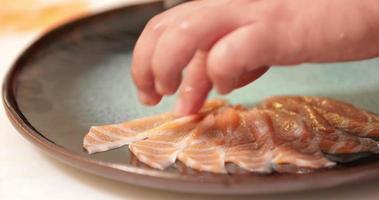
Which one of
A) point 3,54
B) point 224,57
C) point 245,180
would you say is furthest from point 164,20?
point 3,54

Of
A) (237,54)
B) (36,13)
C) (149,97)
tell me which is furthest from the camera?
(36,13)

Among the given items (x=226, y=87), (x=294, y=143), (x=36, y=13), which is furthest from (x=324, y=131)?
(x=36, y=13)

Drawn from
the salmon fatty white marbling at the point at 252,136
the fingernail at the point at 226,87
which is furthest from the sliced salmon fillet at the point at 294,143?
the fingernail at the point at 226,87

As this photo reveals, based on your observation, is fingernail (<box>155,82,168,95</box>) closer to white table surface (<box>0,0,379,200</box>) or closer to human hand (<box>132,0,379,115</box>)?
human hand (<box>132,0,379,115</box>)

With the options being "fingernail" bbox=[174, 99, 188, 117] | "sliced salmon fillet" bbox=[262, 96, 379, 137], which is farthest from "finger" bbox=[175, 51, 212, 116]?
"sliced salmon fillet" bbox=[262, 96, 379, 137]

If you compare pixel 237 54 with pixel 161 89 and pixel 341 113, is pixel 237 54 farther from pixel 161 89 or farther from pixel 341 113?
pixel 341 113

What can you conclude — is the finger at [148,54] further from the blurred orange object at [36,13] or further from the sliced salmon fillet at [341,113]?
the blurred orange object at [36,13]
